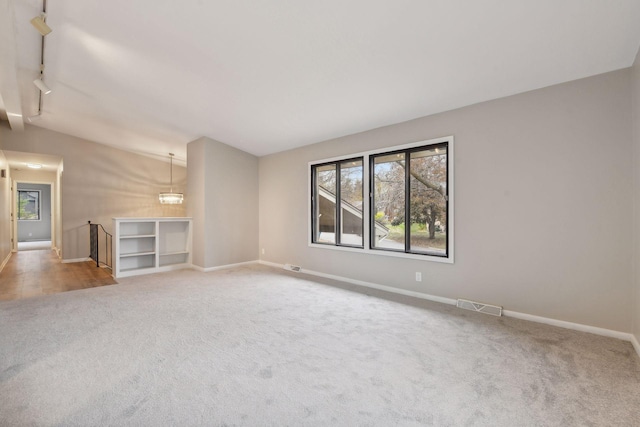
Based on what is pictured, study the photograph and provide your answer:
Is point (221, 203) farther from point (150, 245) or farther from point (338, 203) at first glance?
point (338, 203)

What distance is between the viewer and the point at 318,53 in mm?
2809

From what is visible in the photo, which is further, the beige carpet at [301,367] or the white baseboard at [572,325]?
the white baseboard at [572,325]

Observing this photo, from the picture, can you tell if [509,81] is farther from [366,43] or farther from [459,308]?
[459,308]

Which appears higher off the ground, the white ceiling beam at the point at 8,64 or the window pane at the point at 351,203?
the white ceiling beam at the point at 8,64

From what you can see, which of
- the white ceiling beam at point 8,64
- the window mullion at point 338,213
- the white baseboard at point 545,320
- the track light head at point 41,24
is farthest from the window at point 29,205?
the white baseboard at point 545,320

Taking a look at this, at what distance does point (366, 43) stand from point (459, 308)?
3.18m

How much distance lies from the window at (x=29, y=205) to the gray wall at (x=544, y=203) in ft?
45.6

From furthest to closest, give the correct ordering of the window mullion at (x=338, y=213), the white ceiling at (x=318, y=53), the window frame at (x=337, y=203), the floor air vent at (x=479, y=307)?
the window mullion at (x=338, y=213), the window frame at (x=337, y=203), the floor air vent at (x=479, y=307), the white ceiling at (x=318, y=53)

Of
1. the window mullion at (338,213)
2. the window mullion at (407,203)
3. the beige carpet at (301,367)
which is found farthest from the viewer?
the window mullion at (338,213)

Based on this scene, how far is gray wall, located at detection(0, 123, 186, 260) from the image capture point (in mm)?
6312

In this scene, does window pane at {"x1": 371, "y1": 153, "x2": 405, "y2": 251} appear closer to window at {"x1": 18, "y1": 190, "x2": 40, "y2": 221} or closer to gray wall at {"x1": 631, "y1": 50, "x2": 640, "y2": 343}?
gray wall at {"x1": 631, "y1": 50, "x2": 640, "y2": 343}

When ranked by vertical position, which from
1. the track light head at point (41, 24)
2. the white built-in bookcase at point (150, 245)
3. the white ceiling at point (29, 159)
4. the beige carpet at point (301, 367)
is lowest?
the beige carpet at point (301, 367)

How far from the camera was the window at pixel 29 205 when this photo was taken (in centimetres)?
1042

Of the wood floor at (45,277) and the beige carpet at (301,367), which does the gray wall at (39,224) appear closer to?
the wood floor at (45,277)
